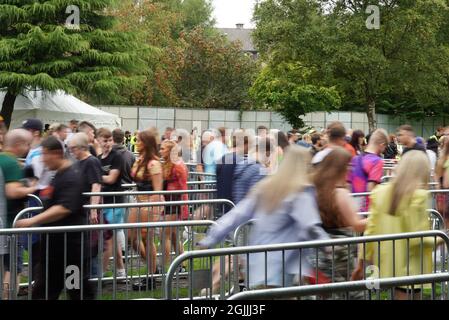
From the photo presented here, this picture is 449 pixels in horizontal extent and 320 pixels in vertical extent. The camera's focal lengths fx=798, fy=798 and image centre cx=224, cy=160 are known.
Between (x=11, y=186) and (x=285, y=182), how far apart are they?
3396mm

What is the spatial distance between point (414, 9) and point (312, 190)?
42.7m

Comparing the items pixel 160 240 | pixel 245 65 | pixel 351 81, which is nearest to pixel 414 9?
pixel 351 81

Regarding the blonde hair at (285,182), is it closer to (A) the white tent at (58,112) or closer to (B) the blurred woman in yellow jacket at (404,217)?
(B) the blurred woman in yellow jacket at (404,217)

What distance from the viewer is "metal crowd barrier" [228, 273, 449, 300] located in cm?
427

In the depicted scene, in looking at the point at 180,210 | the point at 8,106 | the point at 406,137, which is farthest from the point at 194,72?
the point at 180,210

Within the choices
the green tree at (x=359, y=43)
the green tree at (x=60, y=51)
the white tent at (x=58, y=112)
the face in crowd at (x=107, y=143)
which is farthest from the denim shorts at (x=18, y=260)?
the green tree at (x=359, y=43)

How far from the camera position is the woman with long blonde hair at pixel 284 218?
542 cm

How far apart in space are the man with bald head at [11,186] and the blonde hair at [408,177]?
3.30 m

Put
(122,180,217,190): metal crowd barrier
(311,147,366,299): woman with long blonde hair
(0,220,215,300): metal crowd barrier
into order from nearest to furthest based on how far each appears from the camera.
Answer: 1. (311,147,366,299): woman with long blonde hair
2. (0,220,215,300): metal crowd barrier
3. (122,180,217,190): metal crowd barrier

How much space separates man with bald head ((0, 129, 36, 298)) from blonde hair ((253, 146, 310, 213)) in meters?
2.67

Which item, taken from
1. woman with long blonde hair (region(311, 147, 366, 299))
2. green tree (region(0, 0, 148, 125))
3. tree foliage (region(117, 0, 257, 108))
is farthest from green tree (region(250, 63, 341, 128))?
woman with long blonde hair (region(311, 147, 366, 299))

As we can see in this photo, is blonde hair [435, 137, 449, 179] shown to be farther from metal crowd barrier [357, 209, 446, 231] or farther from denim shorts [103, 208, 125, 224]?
A: denim shorts [103, 208, 125, 224]

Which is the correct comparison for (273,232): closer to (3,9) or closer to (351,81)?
(3,9)

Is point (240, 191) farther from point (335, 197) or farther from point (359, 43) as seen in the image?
point (359, 43)
